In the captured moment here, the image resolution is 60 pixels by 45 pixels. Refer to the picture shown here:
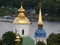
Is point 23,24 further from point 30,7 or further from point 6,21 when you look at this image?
point 30,7

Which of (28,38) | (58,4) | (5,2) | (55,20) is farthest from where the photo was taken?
(5,2)

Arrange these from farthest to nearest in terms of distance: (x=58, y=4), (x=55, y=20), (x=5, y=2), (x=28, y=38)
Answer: (x=5, y=2), (x=58, y=4), (x=55, y=20), (x=28, y=38)

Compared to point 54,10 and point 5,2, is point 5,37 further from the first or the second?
point 5,2

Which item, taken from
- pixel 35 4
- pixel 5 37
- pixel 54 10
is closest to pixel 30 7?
pixel 35 4

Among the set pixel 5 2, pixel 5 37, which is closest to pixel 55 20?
pixel 5 2

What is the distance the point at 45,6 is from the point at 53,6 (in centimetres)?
64

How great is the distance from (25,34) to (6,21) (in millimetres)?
16502

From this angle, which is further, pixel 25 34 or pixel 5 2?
pixel 5 2

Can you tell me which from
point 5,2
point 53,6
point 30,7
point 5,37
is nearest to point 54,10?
point 53,6

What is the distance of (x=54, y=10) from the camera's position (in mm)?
34312

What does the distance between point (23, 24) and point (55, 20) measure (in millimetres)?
16235

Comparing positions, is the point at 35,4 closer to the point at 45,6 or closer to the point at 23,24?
the point at 45,6

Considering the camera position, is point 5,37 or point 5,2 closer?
point 5,37

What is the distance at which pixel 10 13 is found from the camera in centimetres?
3562
